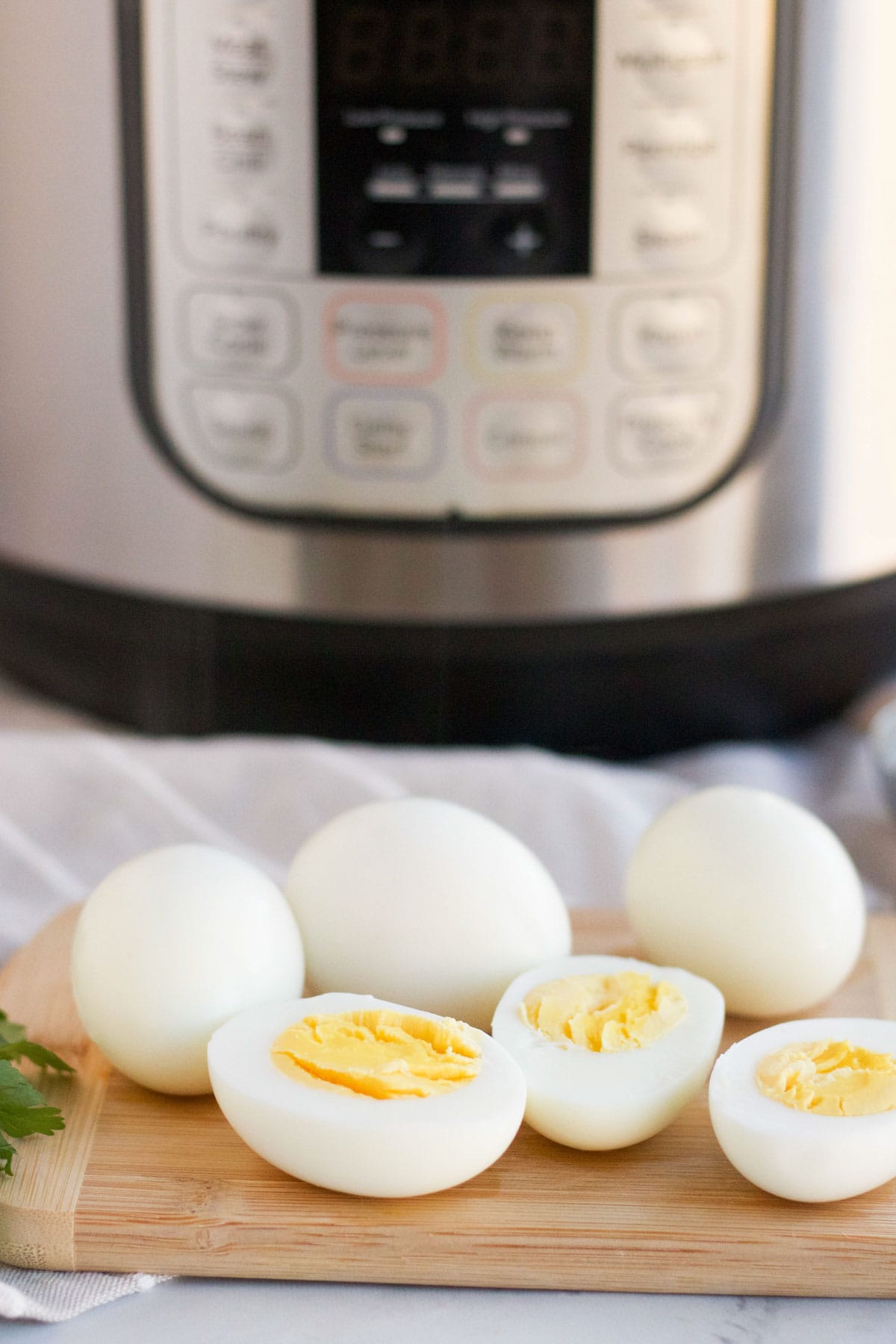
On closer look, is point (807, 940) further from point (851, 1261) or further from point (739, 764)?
point (739, 764)

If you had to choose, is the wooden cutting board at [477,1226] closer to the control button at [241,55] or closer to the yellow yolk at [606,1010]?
the yellow yolk at [606,1010]

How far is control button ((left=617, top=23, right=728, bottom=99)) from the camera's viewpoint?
2.54 ft

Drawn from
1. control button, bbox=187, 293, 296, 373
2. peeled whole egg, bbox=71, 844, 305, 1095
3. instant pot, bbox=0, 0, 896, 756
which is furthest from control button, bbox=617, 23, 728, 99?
peeled whole egg, bbox=71, 844, 305, 1095

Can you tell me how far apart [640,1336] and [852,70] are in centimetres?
63

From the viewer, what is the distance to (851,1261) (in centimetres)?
46

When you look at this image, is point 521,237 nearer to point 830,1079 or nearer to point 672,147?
point 672,147

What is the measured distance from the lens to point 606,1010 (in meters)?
0.53

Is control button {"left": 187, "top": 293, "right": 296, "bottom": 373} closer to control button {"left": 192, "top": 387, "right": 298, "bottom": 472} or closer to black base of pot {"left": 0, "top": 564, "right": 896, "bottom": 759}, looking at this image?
control button {"left": 192, "top": 387, "right": 298, "bottom": 472}

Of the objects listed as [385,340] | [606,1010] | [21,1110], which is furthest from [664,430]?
[21,1110]

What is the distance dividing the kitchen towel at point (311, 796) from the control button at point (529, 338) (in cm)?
21

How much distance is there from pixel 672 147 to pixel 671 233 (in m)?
0.04

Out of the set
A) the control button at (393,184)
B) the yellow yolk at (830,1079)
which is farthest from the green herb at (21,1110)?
the control button at (393,184)

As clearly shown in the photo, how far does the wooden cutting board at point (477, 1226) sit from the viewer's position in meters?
0.46

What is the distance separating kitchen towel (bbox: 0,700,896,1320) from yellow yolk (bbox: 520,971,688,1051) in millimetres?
197
